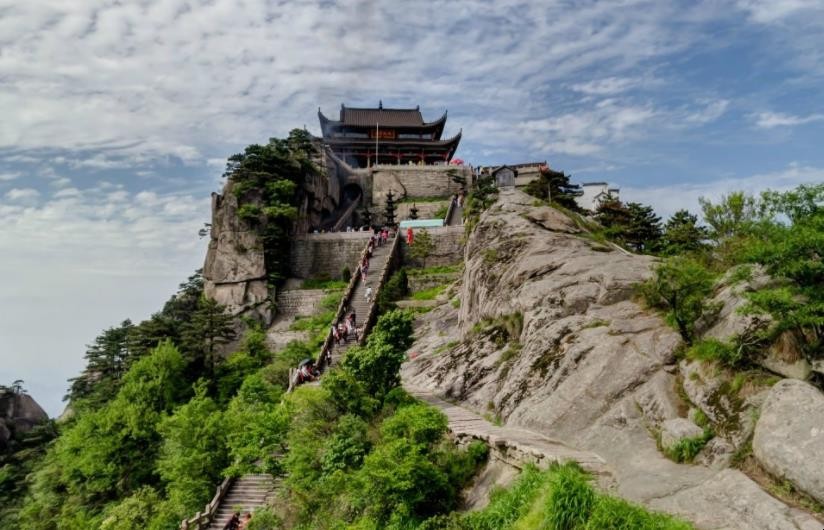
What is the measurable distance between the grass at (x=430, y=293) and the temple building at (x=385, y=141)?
29.5 metres

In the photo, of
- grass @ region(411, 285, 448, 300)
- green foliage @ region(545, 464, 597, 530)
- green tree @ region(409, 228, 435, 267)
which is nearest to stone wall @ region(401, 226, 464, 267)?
green tree @ region(409, 228, 435, 267)

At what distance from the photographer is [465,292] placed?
80.5 feet

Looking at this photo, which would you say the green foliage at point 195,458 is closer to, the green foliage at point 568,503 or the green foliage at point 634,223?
the green foliage at point 568,503

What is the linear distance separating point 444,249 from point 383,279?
6518 mm

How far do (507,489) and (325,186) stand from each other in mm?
39885

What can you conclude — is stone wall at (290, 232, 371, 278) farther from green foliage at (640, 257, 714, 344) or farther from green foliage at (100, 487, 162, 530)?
green foliage at (640, 257, 714, 344)

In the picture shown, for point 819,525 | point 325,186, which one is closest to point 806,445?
point 819,525

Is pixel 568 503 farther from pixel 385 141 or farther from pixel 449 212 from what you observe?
pixel 385 141

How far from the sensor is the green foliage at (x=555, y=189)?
38531 mm

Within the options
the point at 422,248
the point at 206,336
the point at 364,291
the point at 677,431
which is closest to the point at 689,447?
the point at 677,431

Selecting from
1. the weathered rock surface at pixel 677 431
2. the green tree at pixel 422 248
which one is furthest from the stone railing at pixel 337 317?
the weathered rock surface at pixel 677 431

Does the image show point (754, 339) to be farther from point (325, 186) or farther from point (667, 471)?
point (325, 186)

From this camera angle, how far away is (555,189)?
39.9 meters

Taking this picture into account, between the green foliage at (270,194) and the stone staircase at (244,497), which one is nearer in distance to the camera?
the stone staircase at (244,497)
